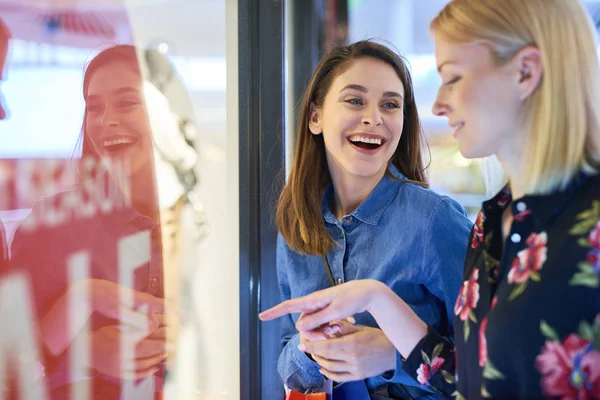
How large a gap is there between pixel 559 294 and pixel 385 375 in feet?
1.87

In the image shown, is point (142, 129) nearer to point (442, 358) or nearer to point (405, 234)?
point (405, 234)

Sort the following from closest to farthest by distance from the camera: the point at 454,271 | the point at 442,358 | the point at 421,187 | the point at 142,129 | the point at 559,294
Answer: the point at 559,294
the point at 442,358
the point at 454,271
the point at 421,187
the point at 142,129

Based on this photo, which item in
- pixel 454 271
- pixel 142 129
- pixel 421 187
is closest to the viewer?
pixel 454 271

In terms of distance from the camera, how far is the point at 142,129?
5.08ft

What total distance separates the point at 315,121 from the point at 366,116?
0.20 m

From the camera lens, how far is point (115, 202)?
4.96 feet

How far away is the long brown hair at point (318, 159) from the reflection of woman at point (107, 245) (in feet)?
1.17

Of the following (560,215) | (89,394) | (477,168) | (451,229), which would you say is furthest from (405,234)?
(89,394)

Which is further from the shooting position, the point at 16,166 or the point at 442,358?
the point at 16,166

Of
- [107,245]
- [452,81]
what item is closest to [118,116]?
[107,245]

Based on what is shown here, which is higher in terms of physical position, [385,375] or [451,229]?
[451,229]

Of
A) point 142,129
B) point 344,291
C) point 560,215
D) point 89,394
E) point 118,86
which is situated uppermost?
point 118,86

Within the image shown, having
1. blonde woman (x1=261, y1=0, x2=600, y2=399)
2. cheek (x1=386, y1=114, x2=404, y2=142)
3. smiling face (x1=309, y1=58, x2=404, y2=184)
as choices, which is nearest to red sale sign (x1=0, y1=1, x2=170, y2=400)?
smiling face (x1=309, y1=58, x2=404, y2=184)

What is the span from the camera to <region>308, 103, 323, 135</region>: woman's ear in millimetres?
1520
